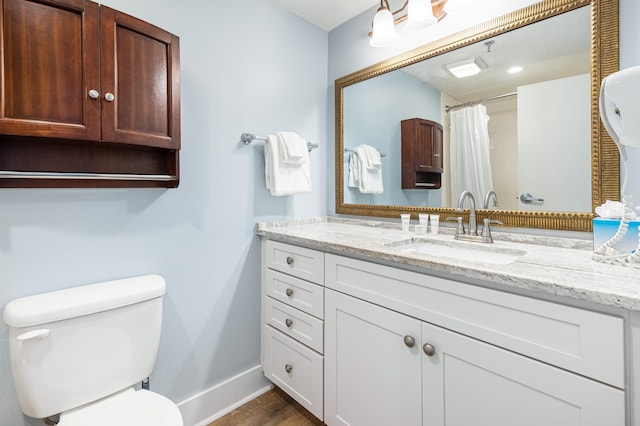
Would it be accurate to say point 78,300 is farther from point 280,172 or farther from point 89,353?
point 280,172

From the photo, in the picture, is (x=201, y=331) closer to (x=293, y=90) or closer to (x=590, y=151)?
(x=293, y=90)

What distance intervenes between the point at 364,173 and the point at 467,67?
31.5 inches

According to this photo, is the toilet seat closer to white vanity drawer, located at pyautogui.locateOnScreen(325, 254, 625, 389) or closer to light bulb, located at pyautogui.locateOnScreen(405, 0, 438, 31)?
white vanity drawer, located at pyautogui.locateOnScreen(325, 254, 625, 389)

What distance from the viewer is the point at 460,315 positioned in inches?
37.2

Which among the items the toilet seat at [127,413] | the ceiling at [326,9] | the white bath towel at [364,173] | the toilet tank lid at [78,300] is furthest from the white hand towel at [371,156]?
the toilet seat at [127,413]

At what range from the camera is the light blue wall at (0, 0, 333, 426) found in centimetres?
113

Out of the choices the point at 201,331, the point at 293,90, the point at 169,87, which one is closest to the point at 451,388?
the point at 201,331

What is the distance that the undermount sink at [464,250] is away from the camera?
1235 millimetres

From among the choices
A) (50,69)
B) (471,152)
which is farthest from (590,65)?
(50,69)

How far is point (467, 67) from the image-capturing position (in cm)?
150

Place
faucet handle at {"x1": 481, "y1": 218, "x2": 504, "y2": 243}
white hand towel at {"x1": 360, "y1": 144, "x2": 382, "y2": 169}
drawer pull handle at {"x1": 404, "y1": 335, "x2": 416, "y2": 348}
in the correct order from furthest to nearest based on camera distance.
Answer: white hand towel at {"x1": 360, "y1": 144, "x2": 382, "y2": 169}
faucet handle at {"x1": 481, "y1": 218, "x2": 504, "y2": 243}
drawer pull handle at {"x1": 404, "y1": 335, "x2": 416, "y2": 348}

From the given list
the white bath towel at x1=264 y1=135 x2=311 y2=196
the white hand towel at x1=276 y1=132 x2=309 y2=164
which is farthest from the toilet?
the white hand towel at x1=276 y1=132 x2=309 y2=164

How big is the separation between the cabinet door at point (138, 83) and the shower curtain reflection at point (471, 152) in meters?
1.31

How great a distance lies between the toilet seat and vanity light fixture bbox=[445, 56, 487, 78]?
5.99ft
